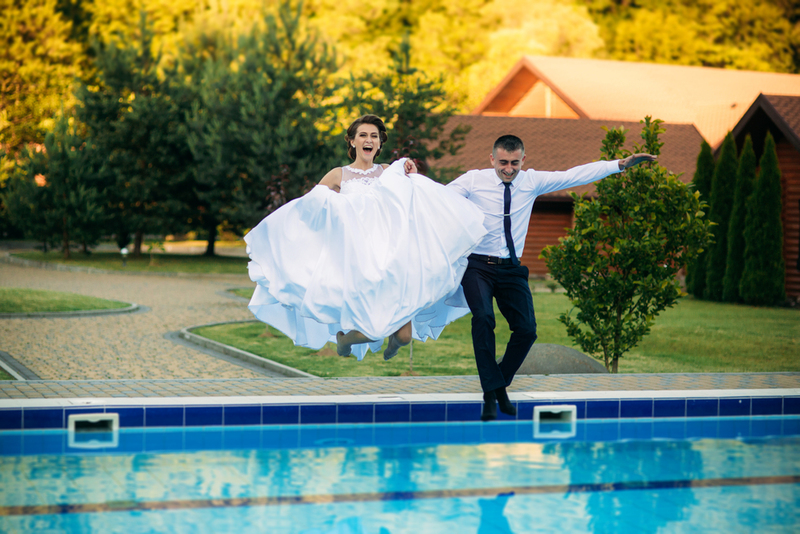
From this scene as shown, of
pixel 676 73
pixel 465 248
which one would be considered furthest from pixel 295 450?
pixel 676 73

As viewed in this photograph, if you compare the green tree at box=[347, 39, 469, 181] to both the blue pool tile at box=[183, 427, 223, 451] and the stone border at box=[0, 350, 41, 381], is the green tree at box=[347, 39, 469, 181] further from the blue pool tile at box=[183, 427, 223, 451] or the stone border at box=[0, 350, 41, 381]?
the blue pool tile at box=[183, 427, 223, 451]

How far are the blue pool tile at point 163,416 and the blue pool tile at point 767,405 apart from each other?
4732 mm

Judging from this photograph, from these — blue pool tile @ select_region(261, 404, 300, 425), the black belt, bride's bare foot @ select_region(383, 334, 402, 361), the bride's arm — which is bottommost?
blue pool tile @ select_region(261, 404, 300, 425)

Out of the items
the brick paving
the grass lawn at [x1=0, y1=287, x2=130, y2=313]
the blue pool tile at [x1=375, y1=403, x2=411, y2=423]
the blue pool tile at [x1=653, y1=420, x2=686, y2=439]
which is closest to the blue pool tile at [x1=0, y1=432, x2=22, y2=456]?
the brick paving

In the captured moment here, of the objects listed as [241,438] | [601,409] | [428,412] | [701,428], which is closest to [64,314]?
[241,438]

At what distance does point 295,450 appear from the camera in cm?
620

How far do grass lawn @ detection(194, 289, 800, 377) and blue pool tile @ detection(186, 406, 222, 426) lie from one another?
136 inches

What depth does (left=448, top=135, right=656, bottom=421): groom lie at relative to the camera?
21.5 ft

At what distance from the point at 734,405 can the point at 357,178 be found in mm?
3719

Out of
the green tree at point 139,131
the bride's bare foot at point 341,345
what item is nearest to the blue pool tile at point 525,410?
the bride's bare foot at point 341,345

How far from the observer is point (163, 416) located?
6.45 meters

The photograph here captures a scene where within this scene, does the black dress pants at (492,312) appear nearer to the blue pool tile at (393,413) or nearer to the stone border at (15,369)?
the blue pool tile at (393,413)

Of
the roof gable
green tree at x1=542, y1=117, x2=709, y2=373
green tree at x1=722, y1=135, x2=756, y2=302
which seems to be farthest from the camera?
the roof gable

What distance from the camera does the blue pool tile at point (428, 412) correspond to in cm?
672
